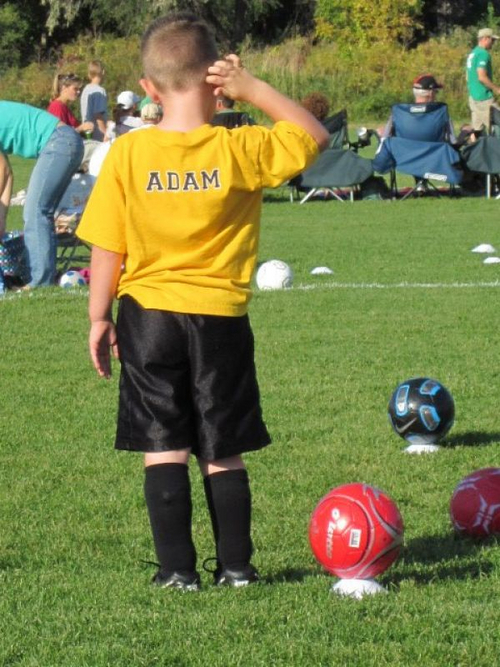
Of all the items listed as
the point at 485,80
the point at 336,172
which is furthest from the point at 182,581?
the point at 485,80

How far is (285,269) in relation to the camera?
491 inches

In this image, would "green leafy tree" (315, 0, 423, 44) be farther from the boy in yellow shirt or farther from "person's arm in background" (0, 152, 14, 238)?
the boy in yellow shirt

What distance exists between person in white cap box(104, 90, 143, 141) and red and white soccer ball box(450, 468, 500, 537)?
1473 cm

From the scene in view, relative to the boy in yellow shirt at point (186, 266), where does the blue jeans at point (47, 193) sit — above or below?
below

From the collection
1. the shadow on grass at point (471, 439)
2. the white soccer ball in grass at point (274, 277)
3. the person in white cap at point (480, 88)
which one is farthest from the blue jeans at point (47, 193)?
the person in white cap at point (480, 88)

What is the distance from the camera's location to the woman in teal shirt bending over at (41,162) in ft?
38.8

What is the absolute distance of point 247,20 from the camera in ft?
186

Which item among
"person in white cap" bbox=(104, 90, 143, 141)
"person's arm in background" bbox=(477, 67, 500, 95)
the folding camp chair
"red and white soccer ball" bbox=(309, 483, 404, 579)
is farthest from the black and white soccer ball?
"person's arm in background" bbox=(477, 67, 500, 95)

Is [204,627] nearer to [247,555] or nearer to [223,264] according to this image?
[247,555]

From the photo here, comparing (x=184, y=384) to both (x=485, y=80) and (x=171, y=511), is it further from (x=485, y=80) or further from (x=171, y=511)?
(x=485, y=80)

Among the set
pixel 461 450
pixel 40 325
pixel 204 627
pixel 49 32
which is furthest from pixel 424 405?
pixel 49 32

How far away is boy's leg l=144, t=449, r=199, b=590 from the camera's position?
4391 millimetres

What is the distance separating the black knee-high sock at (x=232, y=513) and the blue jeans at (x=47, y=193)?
807cm

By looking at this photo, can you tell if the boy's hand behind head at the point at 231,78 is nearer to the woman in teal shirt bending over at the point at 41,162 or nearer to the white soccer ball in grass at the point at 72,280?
the woman in teal shirt bending over at the point at 41,162
